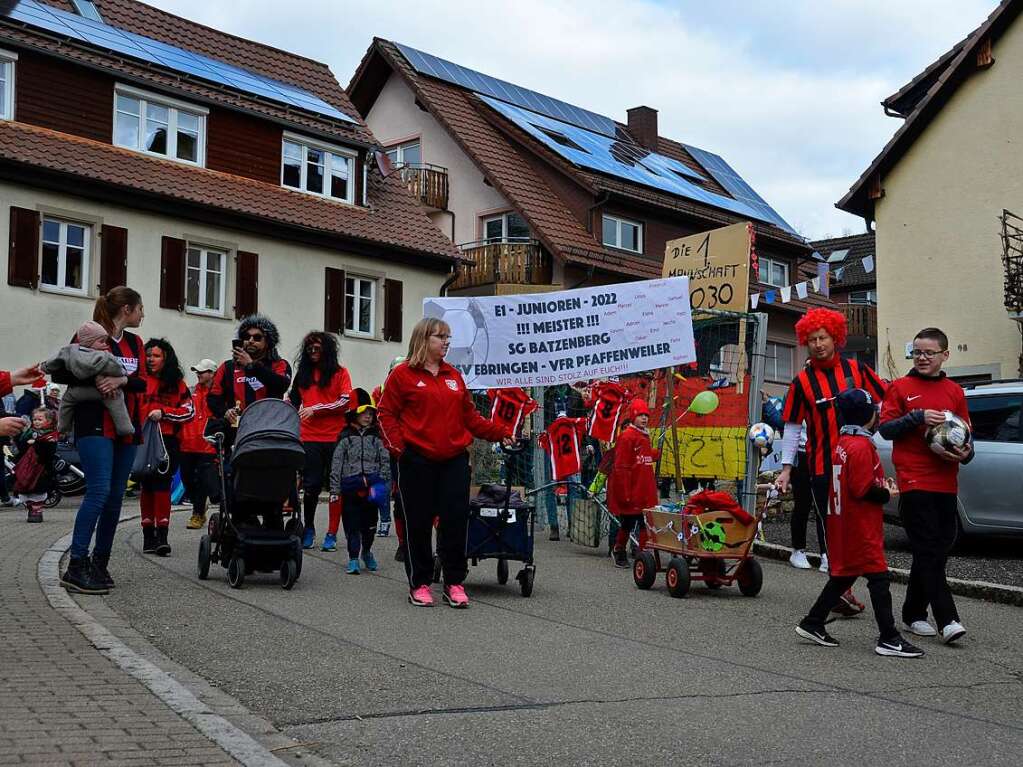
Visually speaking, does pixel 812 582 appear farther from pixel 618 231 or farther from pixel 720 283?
pixel 618 231

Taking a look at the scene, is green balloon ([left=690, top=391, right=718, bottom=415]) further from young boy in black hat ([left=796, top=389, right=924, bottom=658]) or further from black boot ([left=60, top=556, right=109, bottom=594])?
black boot ([left=60, top=556, right=109, bottom=594])

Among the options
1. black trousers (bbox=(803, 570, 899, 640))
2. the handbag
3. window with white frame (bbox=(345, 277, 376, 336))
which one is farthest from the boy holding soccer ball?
window with white frame (bbox=(345, 277, 376, 336))

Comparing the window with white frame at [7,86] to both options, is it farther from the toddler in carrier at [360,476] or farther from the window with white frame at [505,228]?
the toddler in carrier at [360,476]

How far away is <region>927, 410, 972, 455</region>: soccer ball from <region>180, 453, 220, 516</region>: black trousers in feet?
24.6

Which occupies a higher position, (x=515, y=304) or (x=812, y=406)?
(x=515, y=304)

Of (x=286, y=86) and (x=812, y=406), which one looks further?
(x=286, y=86)

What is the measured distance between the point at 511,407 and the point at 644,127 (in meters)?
32.8

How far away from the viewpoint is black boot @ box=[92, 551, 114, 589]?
8.58m

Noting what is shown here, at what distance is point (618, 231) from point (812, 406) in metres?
28.6

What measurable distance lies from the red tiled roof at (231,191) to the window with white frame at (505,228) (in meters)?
3.76

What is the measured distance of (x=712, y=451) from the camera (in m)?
13.3

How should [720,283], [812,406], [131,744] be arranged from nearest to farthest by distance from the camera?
[131,744]
[812,406]
[720,283]

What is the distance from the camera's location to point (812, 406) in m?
8.94

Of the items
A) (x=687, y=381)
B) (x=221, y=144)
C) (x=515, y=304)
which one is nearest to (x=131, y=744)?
(x=515, y=304)
